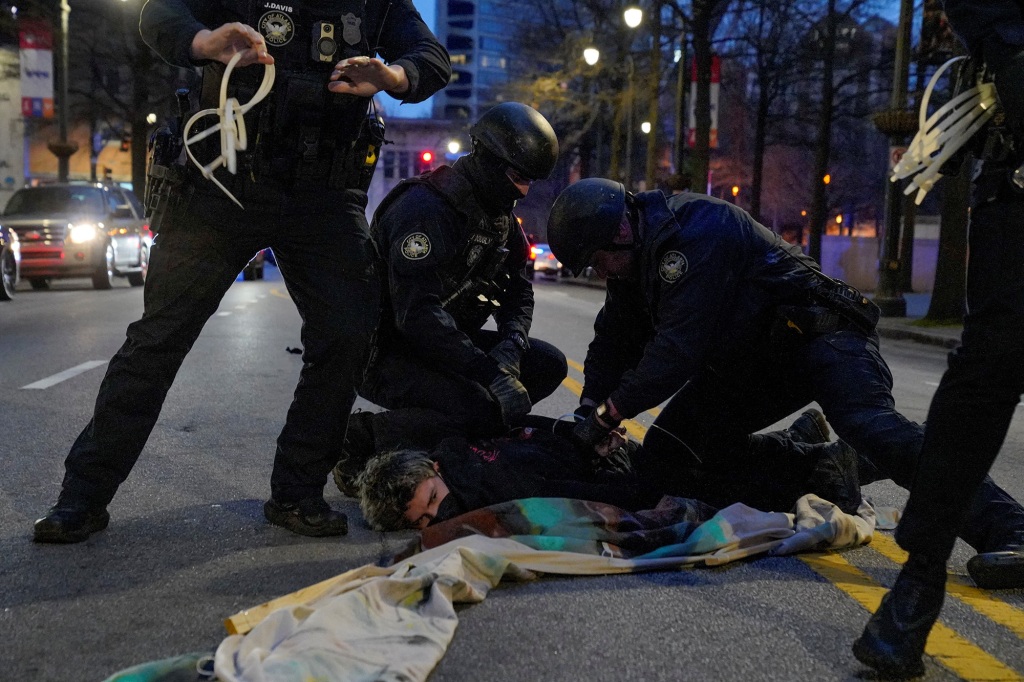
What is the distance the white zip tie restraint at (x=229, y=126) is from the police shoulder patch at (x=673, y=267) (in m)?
1.43

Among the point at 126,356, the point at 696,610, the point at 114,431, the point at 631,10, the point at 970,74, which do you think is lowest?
the point at 696,610

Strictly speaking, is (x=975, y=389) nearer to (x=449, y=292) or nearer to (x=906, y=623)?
(x=906, y=623)

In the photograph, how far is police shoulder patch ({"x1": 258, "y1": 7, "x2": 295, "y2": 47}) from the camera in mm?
4098

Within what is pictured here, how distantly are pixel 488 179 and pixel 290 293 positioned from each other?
110 centimetres

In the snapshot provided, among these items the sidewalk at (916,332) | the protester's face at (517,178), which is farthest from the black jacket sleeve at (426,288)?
the sidewalk at (916,332)

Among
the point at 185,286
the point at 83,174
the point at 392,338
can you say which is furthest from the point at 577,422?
the point at 83,174

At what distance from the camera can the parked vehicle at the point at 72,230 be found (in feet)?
65.2

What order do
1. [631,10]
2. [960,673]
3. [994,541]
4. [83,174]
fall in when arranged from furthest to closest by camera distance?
[83,174] → [631,10] → [994,541] → [960,673]

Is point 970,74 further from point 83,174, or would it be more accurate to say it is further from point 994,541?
point 83,174

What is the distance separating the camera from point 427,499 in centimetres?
425

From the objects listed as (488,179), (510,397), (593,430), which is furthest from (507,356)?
(593,430)

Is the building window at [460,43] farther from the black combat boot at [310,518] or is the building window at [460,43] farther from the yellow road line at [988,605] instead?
the yellow road line at [988,605]

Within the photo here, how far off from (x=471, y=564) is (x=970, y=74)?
1868 millimetres

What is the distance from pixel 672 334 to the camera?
4082mm
